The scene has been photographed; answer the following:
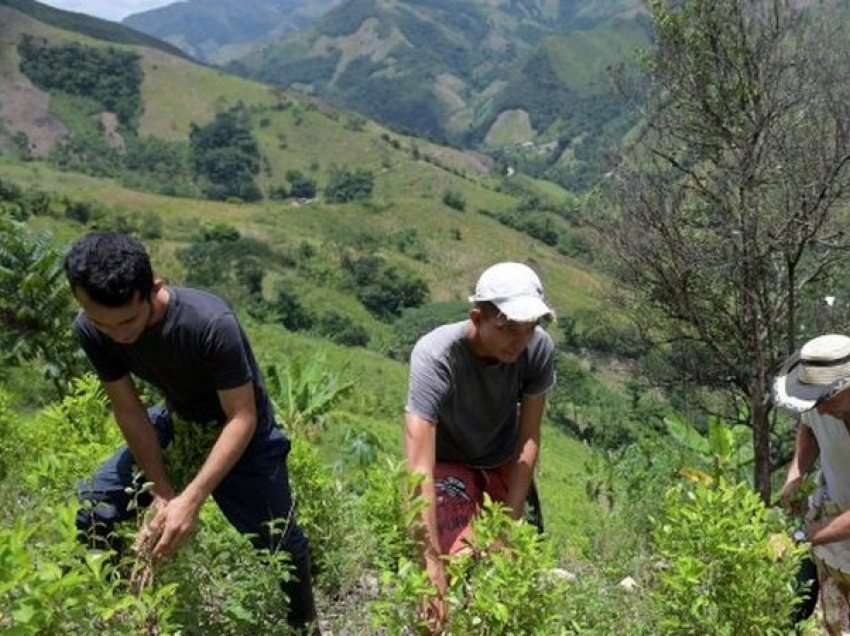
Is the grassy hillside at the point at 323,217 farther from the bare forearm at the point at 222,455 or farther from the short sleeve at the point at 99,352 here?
the bare forearm at the point at 222,455

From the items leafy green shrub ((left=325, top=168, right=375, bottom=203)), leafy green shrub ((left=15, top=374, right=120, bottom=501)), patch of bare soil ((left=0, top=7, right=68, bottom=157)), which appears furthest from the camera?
patch of bare soil ((left=0, top=7, right=68, bottom=157))

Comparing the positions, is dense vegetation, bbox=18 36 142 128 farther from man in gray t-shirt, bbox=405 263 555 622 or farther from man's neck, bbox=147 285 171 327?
man's neck, bbox=147 285 171 327

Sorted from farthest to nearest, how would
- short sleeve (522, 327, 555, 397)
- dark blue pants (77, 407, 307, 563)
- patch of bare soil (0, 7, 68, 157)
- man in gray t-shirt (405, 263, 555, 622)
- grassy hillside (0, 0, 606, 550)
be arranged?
patch of bare soil (0, 7, 68, 157), grassy hillside (0, 0, 606, 550), short sleeve (522, 327, 555, 397), dark blue pants (77, 407, 307, 563), man in gray t-shirt (405, 263, 555, 622)

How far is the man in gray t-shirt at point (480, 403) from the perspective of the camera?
108 inches

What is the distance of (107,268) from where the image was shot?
2322mm

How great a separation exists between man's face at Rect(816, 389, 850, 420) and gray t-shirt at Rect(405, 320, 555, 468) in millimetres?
920

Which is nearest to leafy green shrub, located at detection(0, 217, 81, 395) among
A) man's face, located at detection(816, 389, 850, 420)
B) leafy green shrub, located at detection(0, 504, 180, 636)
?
leafy green shrub, located at detection(0, 504, 180, 636)

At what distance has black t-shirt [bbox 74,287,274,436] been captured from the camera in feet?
8.68

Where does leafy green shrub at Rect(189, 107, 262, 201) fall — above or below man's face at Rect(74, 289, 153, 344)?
below

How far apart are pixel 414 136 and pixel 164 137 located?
36.7m

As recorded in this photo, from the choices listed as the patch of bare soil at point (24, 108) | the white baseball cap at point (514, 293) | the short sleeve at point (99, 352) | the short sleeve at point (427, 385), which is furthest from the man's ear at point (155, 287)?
the patch of bare soil at point (24, 108)

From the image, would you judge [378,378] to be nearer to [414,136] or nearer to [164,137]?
[164,137]

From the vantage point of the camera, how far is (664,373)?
11.6 m

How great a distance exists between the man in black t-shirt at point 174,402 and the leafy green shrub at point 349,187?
94334 millimetres
